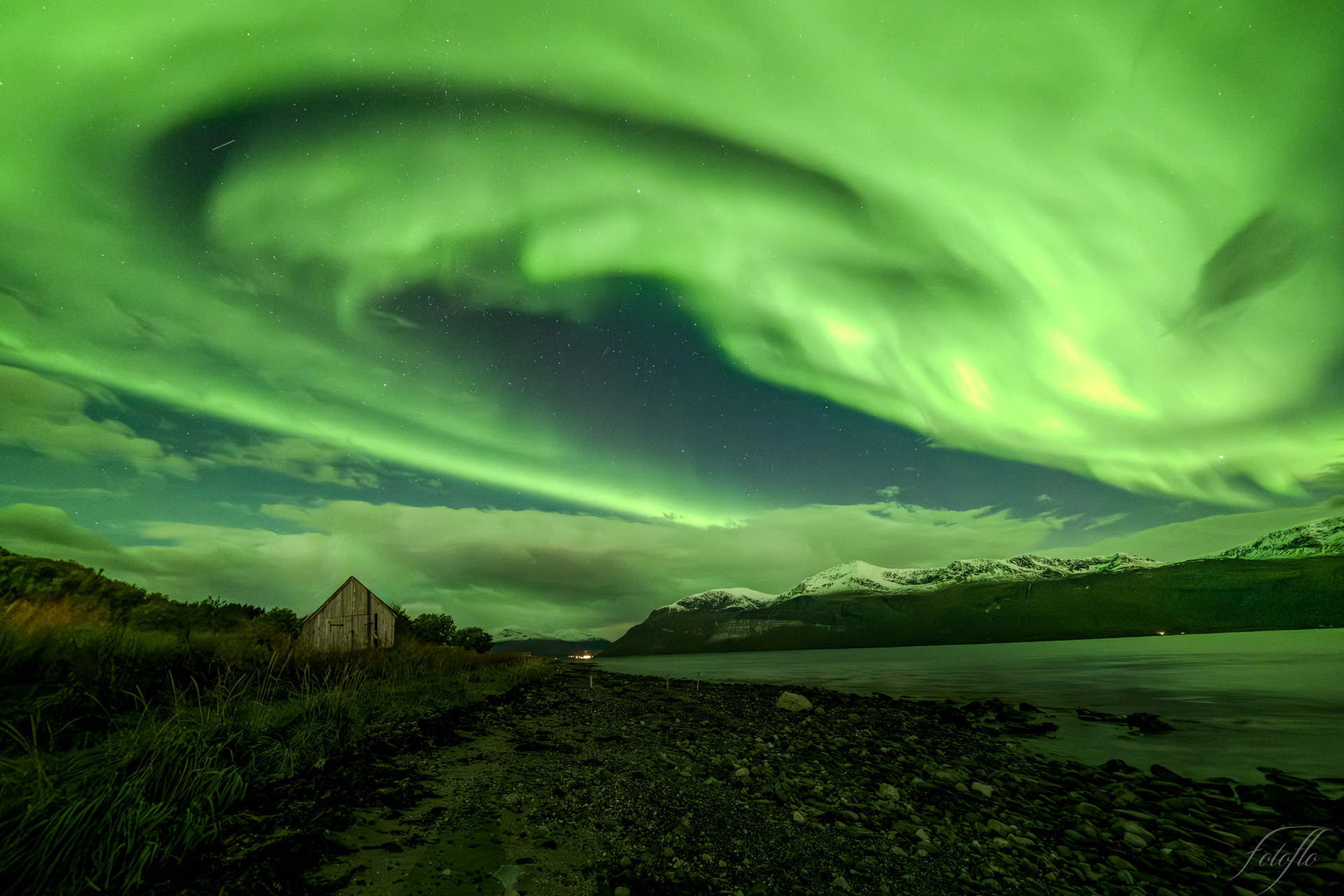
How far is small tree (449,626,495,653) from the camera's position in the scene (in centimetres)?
6969

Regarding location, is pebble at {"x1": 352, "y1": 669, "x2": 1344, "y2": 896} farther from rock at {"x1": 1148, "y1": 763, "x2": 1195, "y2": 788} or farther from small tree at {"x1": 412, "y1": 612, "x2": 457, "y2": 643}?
small tree at {"x1": 412, "y1": 612, "x2": 457, "y2": 643}

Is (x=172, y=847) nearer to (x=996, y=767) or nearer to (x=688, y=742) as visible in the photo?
(x=688, y=742)

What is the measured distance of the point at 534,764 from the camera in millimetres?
9930

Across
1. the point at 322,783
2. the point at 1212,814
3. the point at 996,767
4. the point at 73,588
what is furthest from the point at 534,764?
the point at 73,588

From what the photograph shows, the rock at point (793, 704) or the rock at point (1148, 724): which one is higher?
the rock at point (793, 704)

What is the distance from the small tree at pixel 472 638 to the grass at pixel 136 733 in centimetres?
6024

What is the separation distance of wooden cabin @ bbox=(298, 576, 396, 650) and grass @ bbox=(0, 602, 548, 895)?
2758 centimetres

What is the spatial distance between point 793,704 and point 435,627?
188ft

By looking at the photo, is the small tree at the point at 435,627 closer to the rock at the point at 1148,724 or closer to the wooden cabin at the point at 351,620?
the wooden cabin at the point at 351,620

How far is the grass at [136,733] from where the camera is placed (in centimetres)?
450

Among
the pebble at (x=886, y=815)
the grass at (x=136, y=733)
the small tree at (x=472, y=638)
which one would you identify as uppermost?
the grass at (x=136, y=733)

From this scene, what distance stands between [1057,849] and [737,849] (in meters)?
5.72

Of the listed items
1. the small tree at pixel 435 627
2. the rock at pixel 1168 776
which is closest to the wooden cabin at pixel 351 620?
the small tree at pixel 435 627

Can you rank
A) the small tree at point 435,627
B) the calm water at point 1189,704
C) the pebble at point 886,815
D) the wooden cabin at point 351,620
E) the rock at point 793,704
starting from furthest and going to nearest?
1. the small tree at point 435,627
2. the wooden cabin at point 351,620
3. the rock at point 793,704
4. the calm water at point 1189,704
5. the pebble at point 886,815
